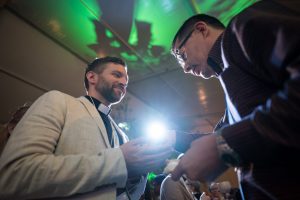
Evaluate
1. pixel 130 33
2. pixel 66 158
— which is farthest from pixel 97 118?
pixel 130 33

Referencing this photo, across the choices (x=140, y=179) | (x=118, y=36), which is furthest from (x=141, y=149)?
(x=118, y=36)

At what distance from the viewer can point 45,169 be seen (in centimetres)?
87

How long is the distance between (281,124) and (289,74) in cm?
20

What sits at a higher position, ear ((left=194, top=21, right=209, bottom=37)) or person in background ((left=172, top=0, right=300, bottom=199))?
ear ((left=194, top=21, right=209, bottom=37))

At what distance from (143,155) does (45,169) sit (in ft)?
1.44

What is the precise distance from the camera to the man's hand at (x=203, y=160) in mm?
693

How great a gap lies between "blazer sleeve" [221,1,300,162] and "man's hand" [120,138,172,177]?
392 mm

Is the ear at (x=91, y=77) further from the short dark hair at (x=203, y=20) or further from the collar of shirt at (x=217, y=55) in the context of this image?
the collar of shirt at (x=217, y=55)

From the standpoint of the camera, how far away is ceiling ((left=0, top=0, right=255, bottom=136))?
2490mm

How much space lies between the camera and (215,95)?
15.3 feet

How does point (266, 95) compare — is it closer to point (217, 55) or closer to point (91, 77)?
point (217, 55)

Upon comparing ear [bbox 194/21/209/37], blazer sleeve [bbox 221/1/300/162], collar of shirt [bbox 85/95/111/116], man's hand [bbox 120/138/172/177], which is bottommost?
man's hand [bbox 120/138/172/177]

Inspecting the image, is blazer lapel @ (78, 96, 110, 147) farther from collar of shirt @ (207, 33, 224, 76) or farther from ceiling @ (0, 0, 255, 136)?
ceiling @ (0, 0, 255, 136)

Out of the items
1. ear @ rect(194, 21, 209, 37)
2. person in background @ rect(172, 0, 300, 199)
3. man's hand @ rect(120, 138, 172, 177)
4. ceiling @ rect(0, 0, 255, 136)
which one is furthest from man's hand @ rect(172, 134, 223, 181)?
ceiling @ rect(0, 0, 255, 136)
